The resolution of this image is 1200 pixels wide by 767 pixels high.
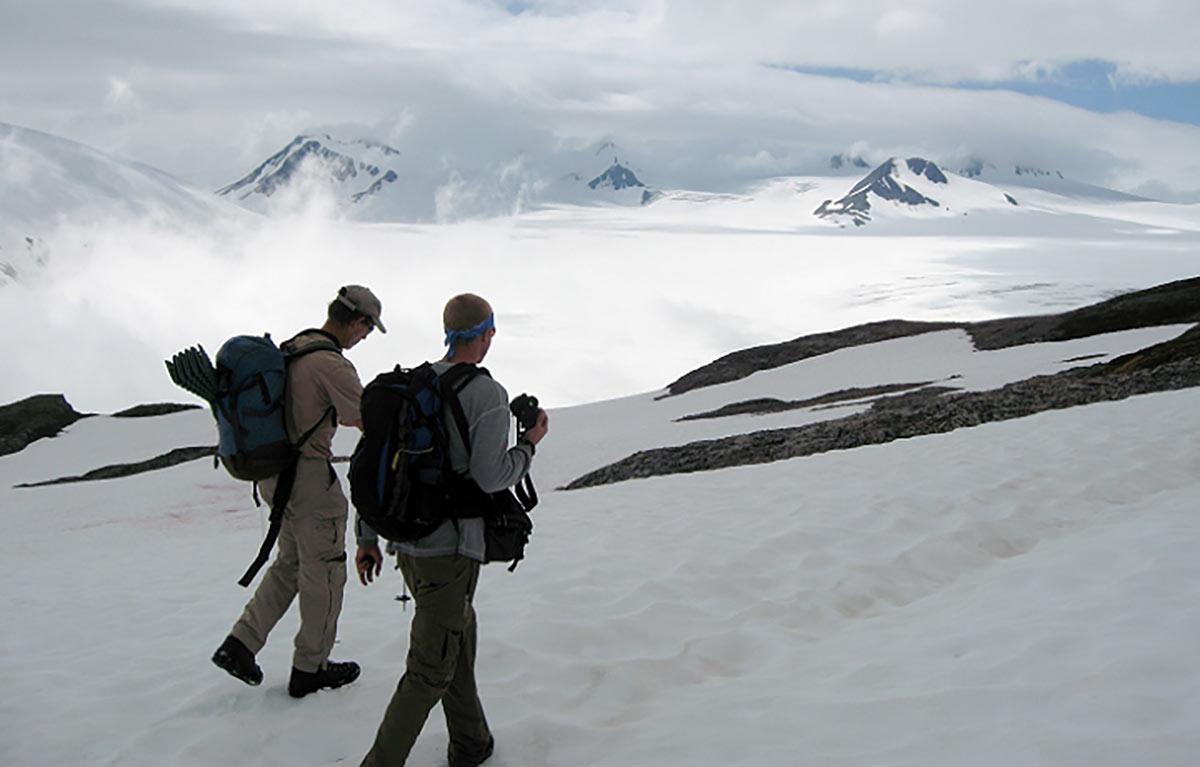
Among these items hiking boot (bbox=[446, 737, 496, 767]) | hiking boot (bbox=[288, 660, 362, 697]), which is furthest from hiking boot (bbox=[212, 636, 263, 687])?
hiking boot (bbox=[446, 737, 496, 767])

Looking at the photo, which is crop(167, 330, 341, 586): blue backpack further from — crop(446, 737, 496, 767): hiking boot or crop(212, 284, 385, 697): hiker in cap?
crop(446, 737, 496, 767): hiking boot

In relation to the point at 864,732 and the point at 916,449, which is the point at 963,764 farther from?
the point at 916,449

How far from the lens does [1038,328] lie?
41938 mm

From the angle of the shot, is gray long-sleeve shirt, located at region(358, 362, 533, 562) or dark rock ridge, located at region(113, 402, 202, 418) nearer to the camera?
gray long-sleeve shirt, located at region(358, 362, 533, 562)

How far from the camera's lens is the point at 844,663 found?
644 centimetres

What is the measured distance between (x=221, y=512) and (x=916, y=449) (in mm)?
16355

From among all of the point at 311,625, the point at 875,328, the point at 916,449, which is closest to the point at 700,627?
the point at 311,625

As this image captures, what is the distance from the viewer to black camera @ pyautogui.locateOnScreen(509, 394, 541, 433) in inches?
189

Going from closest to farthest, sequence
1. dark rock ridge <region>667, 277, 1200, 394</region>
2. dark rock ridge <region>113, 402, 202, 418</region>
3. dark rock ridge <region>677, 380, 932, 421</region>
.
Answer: dark rock ridge <region>677, 380, 932, 421</region>, dark rock ridge <region>667, 277, 1200, 394</region>, dark rock ridge <region>113, 402, 202, 418</region>

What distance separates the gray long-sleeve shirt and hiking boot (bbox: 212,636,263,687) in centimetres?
211

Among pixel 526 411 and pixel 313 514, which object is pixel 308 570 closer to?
pixel 313 514

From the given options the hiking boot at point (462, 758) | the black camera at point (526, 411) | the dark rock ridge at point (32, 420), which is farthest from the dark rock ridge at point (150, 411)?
the black camera at point (526, 411)

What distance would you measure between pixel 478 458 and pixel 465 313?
2.70 feet

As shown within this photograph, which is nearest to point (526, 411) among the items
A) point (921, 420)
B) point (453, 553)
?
point (453, 553)
